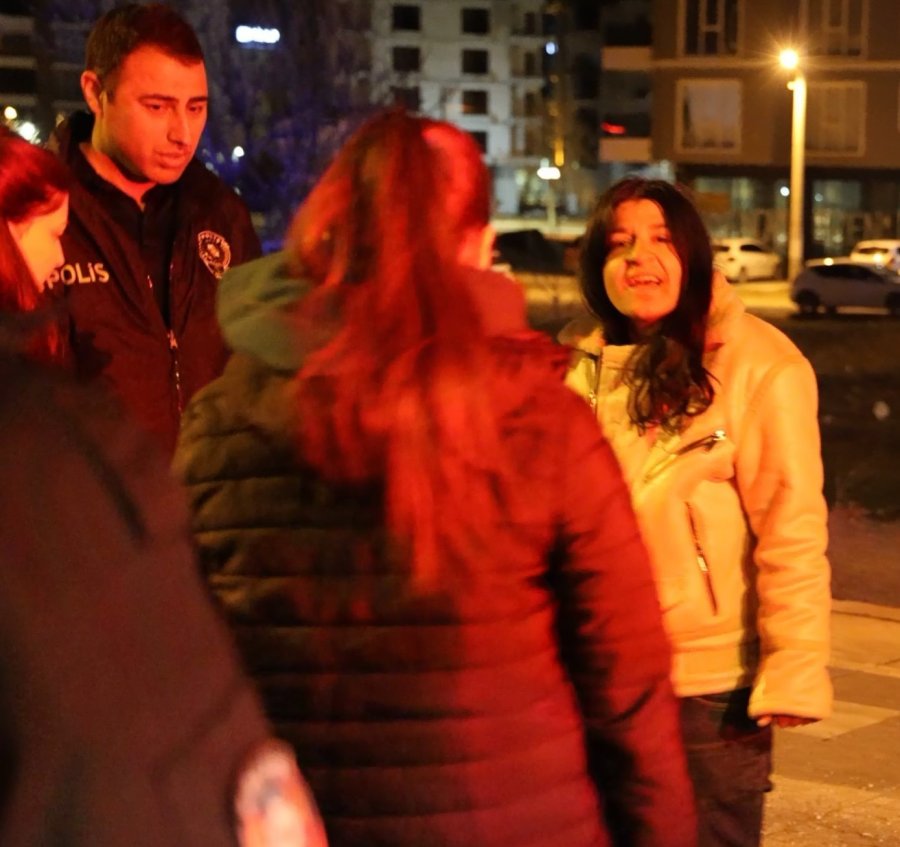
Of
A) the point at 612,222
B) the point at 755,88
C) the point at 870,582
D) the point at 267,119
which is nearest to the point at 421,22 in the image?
the point at 755,88

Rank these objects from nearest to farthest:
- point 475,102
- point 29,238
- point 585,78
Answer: point 29,238, point 585,78, point 475,102

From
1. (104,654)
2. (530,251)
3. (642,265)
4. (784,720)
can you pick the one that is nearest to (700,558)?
(784,720)

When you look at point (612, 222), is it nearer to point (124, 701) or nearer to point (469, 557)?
point (469, 557)

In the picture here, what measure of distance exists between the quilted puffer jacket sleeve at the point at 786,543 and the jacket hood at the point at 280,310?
1183mm

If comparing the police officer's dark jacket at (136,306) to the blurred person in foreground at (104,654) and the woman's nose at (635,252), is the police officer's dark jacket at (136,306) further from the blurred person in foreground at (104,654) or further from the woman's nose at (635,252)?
the blurred person in foreground at (104,654)

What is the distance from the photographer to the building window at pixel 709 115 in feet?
172

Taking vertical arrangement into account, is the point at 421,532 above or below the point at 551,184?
below

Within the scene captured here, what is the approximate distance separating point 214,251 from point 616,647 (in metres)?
1.90

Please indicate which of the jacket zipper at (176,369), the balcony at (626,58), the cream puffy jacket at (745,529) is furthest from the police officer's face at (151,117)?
the balcony at (626,58)

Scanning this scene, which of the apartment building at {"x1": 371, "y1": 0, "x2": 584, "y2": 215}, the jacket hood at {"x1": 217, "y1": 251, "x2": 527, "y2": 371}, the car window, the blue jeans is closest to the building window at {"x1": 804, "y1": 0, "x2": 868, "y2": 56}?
the car window

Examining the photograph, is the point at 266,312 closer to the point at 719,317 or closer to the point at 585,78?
the point at 719,317

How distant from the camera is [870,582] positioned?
10.1m

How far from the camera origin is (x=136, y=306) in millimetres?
3791

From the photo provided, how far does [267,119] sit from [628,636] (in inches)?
964
